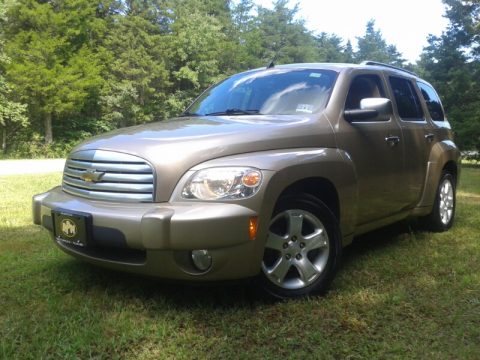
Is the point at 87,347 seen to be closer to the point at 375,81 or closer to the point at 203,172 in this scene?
the point at 203,172

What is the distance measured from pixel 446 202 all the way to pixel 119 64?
96.2 ft

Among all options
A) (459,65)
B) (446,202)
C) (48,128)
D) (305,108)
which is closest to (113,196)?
(305,108)

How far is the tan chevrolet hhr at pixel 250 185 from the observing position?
2738mm

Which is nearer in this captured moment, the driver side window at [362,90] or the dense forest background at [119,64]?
the driver side window at [362,90]

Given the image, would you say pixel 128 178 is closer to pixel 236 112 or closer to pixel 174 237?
pixel 174 237

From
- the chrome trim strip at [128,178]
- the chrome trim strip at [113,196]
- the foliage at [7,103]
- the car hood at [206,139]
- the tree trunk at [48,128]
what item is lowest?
the tree trunk at [48,128]

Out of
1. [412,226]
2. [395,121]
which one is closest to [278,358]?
[395,121]

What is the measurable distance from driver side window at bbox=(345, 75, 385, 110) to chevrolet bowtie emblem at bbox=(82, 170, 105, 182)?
2.00 meters

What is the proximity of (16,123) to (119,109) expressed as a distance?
21.5 ft

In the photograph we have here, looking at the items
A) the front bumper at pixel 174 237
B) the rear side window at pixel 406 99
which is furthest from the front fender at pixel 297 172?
the rear side window at pixel 406 99

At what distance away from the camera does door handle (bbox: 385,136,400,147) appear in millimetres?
4117

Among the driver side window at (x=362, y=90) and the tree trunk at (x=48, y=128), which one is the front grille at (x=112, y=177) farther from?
the tree trunk at (x=48, y=128)

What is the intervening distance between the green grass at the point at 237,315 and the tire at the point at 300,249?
0.11m

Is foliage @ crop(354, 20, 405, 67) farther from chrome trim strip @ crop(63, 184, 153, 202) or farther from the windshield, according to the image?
chrome trim strip @ crop(63, 184, 153, 202)
